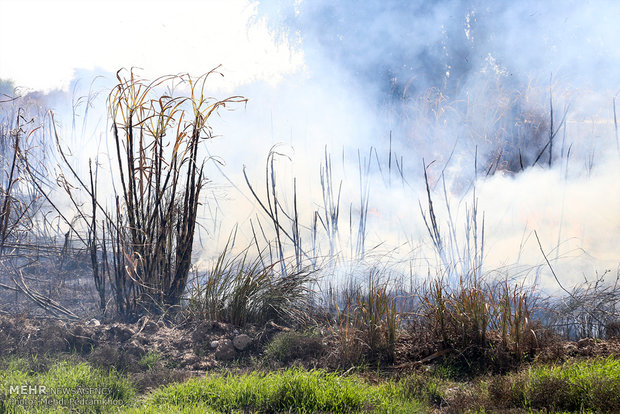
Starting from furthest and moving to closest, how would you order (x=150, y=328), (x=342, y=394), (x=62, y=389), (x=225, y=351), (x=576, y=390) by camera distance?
1. (x=150, y=328)
2. (x=225, y=351)
3. (x=62, y=389)
4. (x=342, y=394)
5. (x=576, y=390)

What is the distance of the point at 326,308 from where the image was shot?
19.9ft

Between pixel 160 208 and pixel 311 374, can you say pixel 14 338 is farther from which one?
pixel 311 374

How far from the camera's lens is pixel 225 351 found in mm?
4938

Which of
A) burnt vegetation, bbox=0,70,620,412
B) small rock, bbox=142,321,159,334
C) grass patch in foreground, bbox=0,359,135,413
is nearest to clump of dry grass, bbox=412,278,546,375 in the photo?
burnt vegetation, bbox=0,70,620,412

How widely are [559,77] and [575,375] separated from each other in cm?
923

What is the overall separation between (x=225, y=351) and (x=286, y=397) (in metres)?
1.43

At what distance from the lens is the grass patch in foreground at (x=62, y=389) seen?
3.69m

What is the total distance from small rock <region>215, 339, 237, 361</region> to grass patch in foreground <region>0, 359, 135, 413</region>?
891 millimetres

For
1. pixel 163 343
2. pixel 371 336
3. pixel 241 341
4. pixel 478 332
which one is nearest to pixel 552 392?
pixel 478 332

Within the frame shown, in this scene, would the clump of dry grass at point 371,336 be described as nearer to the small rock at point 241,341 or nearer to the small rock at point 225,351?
the small rock at point 241,341

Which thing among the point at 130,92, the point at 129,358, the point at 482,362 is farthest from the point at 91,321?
the point at 482,362

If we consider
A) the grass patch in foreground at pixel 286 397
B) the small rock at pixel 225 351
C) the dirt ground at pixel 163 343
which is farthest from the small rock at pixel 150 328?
the grass patch in foreground at pixel 286 397

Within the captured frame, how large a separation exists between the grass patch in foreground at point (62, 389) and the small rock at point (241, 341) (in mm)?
1072

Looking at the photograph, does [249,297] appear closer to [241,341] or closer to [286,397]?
[241,341]
